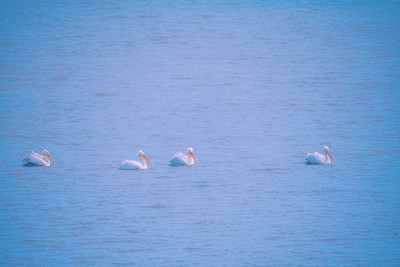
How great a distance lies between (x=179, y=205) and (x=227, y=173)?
6.30 ft

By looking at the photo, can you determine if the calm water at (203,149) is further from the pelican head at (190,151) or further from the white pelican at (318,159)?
the pelican head at (190,151)

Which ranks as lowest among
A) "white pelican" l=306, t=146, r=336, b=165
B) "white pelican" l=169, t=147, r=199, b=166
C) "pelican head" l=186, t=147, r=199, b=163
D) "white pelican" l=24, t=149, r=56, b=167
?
"white pelican" l=24, t=149, r=56, b=167

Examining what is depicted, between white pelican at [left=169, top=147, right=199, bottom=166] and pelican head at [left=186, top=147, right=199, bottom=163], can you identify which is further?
pelican head at [left=186, top=147, right=199, bottom=163]

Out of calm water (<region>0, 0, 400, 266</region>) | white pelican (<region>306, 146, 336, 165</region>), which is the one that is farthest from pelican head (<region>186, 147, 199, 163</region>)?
white pelican (<region>306, 146, 336, 165</region>)

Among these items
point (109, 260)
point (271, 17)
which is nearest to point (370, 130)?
point (109, 260)

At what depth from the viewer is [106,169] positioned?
12.5m

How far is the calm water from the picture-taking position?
9.24 metres

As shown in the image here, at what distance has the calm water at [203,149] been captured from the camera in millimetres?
9242

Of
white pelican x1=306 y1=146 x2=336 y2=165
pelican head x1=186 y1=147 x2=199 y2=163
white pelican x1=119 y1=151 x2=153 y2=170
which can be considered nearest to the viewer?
white pelican x1=119 y1=151 x2=153 y2=170

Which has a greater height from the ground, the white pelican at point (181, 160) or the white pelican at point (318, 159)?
the white pelican at point (318, 159)

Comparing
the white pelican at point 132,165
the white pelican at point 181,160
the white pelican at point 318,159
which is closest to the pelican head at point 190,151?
the white pelican at point 181,160

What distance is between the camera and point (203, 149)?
14.1 meters

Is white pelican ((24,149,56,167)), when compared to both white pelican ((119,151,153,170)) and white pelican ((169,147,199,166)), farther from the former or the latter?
white pelican ((169,147,199,166))

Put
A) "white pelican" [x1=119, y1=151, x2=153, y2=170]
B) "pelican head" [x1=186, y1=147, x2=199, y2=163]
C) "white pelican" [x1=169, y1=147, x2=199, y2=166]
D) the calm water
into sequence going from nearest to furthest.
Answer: the calm water
"white pelican" [x1=119, y1=151, x2=153, y2=170]
"white pelican" [x1=169, y1=147, x2=199, y2=166]
"pelican head" [x1=186, y1=147, x2=199, y2=163]
